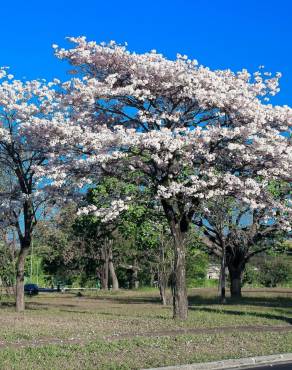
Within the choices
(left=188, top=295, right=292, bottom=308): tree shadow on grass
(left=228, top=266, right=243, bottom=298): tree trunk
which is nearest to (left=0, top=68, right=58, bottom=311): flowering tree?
(left=188, top=295, right=292, bottom=308): tree shadow on grass

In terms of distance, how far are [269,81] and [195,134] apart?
3.99 metres

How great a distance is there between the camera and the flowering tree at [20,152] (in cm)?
2027

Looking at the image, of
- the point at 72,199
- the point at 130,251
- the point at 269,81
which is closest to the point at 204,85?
the point at 269,81

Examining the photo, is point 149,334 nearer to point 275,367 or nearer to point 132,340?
point 132,340

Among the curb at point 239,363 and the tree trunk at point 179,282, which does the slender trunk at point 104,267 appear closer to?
the tree trunk at point 179,282

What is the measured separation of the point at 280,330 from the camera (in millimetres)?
15492

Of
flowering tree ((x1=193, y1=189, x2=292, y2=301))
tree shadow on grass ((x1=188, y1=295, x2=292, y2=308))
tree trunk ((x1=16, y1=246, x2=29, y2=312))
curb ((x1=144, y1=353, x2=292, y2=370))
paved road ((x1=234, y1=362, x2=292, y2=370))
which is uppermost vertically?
flowering tree ((x1=193, y1=189, x2=292, y2=301))

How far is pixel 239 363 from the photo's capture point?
1104cm

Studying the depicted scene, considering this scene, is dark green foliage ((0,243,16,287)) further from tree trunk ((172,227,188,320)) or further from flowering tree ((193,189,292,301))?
tree trunk ((172,227,188,320))

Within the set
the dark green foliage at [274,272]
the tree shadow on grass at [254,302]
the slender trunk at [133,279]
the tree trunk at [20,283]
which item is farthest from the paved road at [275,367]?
the dark green foliage at [274,272]

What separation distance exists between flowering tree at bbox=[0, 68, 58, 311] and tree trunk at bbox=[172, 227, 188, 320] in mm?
4620

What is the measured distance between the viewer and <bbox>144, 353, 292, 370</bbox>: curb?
34.1 ft

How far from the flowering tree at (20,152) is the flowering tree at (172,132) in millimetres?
1804

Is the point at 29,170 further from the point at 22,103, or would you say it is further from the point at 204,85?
the point at 204,85
